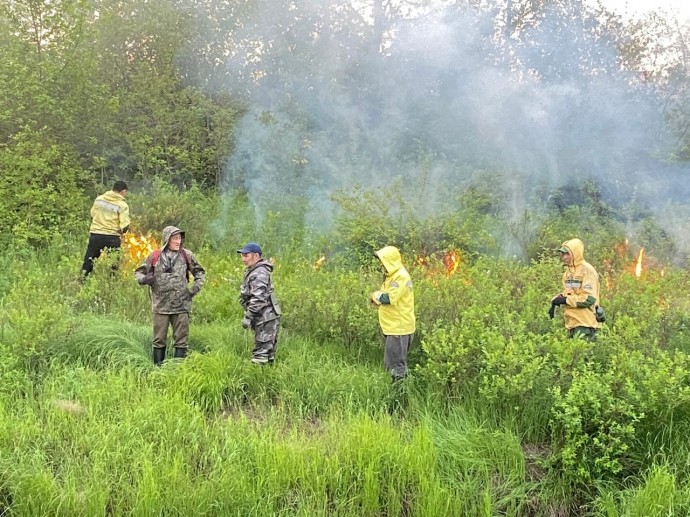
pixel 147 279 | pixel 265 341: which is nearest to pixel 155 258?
pixel 147 279

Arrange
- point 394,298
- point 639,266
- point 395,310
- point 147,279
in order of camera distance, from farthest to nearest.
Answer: point 639,266 → point 147,279 → point 395,310 → point 394,298

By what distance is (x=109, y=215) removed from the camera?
8.02 m

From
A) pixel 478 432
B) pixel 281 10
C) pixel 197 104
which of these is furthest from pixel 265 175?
pixel 478 432

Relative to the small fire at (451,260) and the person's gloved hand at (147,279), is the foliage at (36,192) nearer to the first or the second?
the person's gloved hand at (147,279)

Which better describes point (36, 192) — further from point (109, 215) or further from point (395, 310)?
point (395, 310)

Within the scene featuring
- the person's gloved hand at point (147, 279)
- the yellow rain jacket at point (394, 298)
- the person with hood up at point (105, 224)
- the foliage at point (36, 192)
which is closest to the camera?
the yellow rain jacket at point (394, 298)

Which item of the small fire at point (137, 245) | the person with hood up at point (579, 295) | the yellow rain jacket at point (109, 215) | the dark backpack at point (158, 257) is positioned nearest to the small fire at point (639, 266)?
the person with hood up at point (579, 295)

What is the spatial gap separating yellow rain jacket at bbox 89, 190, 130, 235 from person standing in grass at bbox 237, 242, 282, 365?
11.4ft

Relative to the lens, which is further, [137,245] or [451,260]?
[137,245]

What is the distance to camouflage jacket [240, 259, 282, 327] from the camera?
5355 mm

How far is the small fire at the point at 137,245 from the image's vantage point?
28.3 feet

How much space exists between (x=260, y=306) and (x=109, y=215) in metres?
3.82

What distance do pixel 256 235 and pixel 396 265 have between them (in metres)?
5.74

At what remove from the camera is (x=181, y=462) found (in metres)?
3.81
